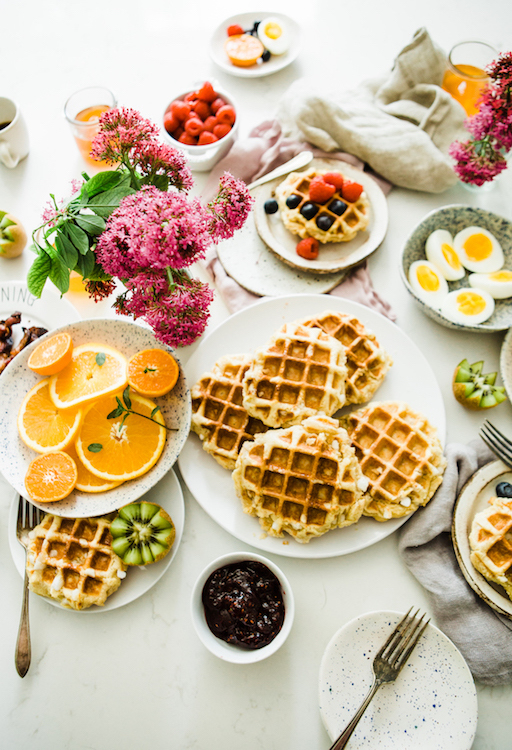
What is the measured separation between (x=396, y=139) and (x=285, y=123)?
0.60m

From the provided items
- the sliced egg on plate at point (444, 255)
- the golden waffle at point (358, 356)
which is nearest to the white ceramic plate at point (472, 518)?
the golden waffle at point (358, 356)

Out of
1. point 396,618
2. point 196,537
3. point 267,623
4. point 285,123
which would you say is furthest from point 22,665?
point 285,123

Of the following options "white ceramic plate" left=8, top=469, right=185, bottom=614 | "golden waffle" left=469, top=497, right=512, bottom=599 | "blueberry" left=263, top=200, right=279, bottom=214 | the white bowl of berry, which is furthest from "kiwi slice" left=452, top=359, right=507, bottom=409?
the white bowl of berry

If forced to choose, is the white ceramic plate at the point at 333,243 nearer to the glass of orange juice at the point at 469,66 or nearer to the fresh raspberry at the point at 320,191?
the fresh raspberry at the point at 320,191

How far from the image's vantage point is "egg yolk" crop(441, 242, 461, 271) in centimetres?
242

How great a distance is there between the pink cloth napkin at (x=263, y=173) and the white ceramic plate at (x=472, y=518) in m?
0.85

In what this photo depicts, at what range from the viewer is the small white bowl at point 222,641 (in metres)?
1.80

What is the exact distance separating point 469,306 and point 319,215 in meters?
0.84

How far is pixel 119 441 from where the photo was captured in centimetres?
198

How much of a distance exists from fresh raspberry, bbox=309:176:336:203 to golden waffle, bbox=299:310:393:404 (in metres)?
0.63

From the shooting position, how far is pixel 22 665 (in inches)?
77.2

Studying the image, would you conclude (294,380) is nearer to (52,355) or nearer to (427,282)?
(427,282)

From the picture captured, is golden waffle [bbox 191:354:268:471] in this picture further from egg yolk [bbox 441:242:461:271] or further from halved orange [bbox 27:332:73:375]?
egg yolk [bbox 441:242:461:271]

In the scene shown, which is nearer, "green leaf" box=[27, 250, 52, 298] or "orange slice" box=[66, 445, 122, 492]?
"green leaf" box=[27, 250, 52, 298]
